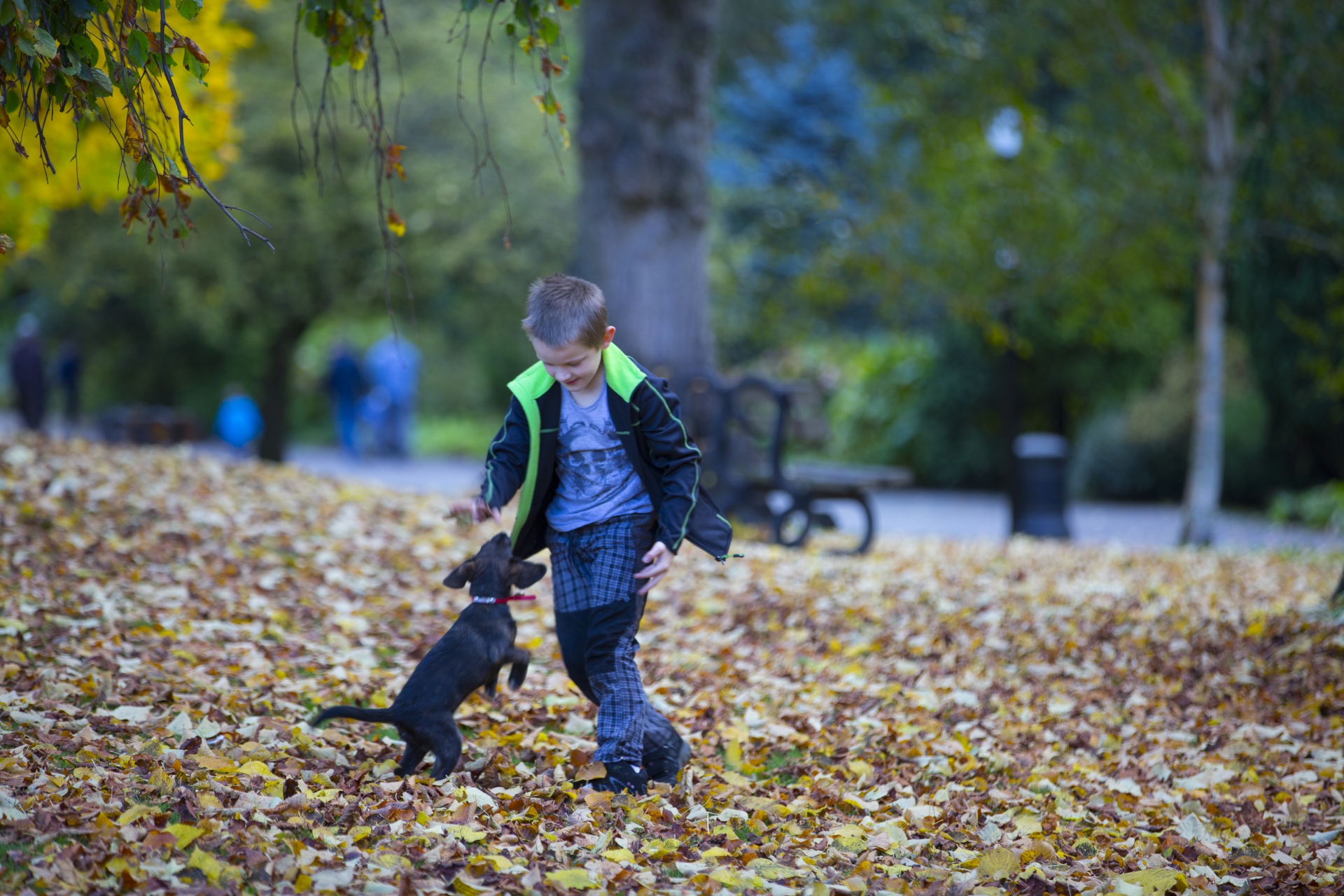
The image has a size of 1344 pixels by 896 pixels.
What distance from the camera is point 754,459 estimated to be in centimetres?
884

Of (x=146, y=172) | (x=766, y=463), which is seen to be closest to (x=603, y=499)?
(x=146, y=172)

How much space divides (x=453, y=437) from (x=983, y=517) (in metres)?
12.0

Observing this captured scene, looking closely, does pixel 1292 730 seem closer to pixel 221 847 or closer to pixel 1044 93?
pixel 221 847

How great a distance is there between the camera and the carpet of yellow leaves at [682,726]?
10.1 feet

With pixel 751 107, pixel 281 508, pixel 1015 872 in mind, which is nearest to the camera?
pixel 1015 872

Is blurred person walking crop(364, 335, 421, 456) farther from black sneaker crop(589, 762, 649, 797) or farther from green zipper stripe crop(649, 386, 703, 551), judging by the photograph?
green zipper stripe crop(649, 386, 703, 551)

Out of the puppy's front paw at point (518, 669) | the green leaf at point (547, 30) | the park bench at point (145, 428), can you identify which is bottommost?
the park bench at point (145, 428)

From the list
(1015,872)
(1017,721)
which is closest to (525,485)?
(1015,872)

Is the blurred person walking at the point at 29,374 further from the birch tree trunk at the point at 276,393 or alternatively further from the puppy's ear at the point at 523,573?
the puppy's ear at the point at 523,573

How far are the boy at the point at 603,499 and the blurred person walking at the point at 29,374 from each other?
14.6 m

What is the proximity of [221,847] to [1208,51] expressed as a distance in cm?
964

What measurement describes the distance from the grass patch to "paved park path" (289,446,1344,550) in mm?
2844

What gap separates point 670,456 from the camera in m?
3.47

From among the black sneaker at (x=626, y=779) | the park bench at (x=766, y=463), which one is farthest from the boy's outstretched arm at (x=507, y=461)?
the park bench at (x=766, y=463)
